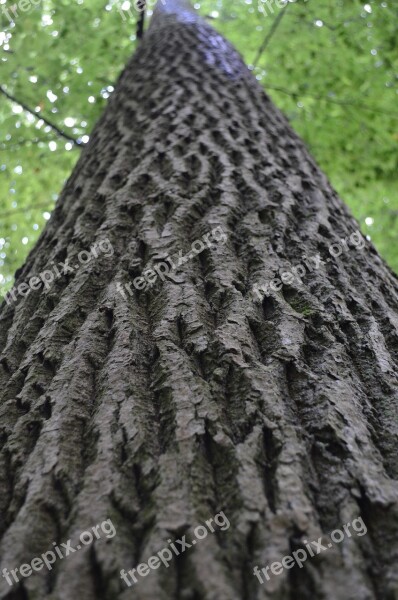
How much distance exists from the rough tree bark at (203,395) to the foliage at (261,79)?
339 cm

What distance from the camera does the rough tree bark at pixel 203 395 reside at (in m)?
0.85

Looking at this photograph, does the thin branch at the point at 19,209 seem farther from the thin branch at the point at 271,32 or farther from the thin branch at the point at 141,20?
the thin branch at the point at 271,32

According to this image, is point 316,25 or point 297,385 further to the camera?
point 316,25

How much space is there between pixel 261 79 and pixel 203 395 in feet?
18.0

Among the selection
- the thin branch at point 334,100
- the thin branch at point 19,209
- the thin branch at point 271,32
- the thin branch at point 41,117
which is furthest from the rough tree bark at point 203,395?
the thin branch at point 271,32

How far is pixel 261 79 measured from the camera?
5.85m

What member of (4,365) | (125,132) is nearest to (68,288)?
(4,365)

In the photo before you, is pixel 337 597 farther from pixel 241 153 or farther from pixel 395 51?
pixel 395 51

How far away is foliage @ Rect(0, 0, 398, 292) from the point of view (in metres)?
4.77

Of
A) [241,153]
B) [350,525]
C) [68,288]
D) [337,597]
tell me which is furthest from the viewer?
[241,153]

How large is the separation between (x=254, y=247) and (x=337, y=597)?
1034 mm

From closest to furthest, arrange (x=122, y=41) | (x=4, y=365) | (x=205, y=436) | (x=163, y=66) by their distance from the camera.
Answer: (x=205, y=436) < (x=4, y=365) < (x=163, y=66) < (x=122, y=41)

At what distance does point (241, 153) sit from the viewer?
2.13 metres

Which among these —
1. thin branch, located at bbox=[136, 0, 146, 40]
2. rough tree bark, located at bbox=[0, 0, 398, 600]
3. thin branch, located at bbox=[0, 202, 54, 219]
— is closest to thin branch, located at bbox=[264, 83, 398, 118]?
thin branch, located at bbox=[136, 0, 146, 40]
